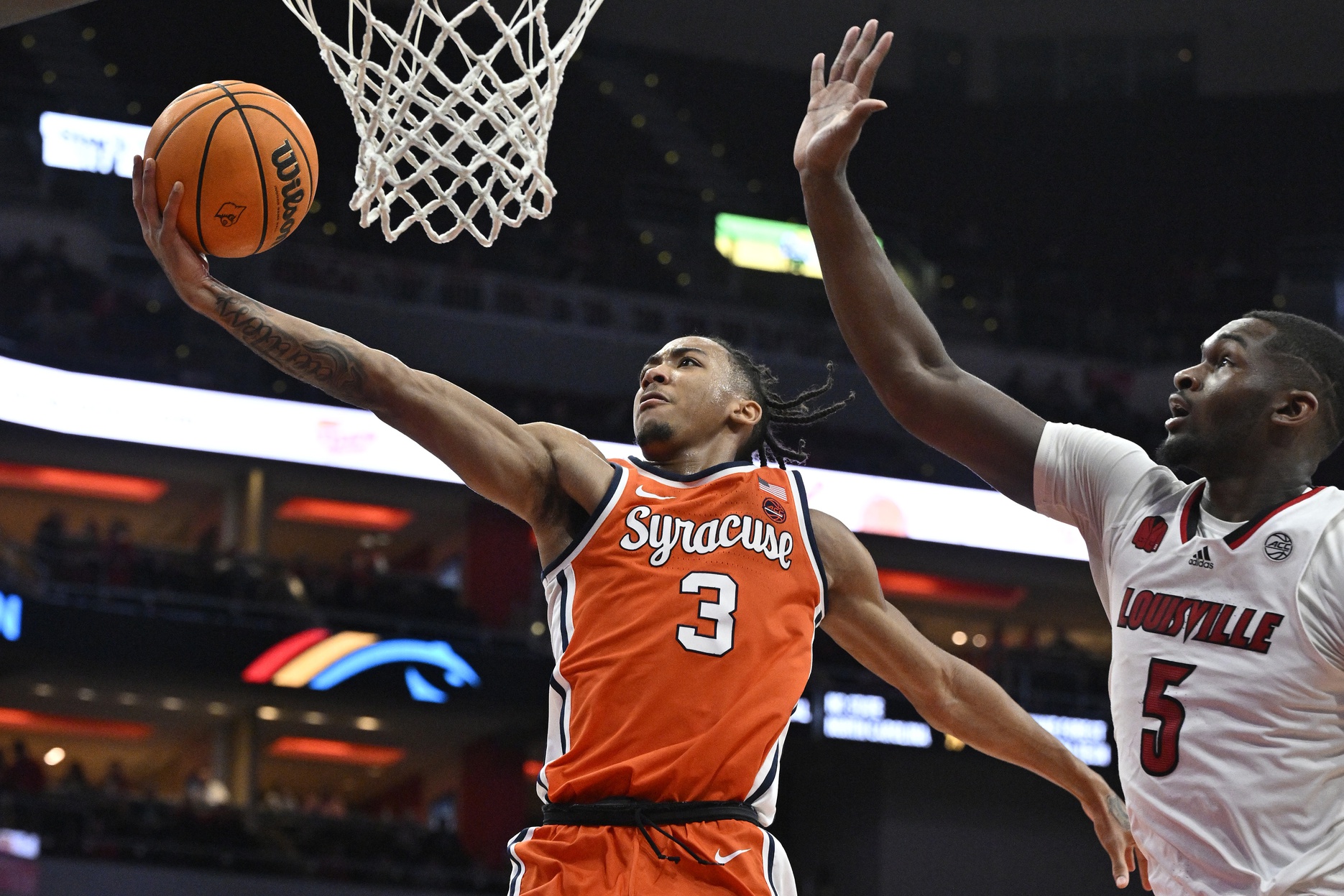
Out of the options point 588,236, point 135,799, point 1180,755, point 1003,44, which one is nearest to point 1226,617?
point 1180,755

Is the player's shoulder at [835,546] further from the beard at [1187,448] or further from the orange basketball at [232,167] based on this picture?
the orange basketball at [232,167]

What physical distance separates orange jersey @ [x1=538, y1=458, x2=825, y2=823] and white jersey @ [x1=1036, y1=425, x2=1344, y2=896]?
2.74 ft

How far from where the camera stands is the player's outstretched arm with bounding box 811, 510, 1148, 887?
3.95m

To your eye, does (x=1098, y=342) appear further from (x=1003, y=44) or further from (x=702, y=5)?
(x=702, y=5)

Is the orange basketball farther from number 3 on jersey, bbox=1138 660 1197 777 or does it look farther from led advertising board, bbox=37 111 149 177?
led advertising board, bbox=37 111 149 177

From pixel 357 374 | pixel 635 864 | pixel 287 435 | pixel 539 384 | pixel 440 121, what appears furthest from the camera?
pixel 539 384

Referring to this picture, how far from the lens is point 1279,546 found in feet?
9.56

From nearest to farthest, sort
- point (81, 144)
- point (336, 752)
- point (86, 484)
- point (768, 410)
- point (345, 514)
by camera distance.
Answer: point (768, 410), point (81, 144), point (86, 484), point (345, 514), point (336, 752)

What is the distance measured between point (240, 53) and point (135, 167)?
16.7 m

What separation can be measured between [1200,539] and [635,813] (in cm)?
132

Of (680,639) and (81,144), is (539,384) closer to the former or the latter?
(81,144)

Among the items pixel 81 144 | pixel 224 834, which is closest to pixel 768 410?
pixel 224 834

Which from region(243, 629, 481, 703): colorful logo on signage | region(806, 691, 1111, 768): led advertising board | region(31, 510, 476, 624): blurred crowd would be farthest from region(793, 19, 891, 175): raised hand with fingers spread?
region(806, 691, 1111, 768): led advertising board

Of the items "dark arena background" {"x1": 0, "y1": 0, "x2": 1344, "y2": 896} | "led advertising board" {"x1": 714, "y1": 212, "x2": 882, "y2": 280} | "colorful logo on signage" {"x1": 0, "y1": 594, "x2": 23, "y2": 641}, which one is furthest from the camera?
"led advertising board" {"x1": 714, "y1": 212, "x2": 882, "y2": 280}
